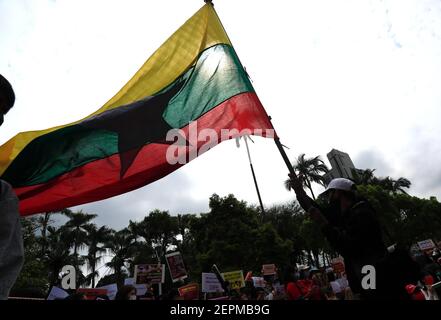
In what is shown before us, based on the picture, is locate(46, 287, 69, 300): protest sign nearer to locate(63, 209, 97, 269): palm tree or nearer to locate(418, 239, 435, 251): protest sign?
locate(418, 239, 435, 251): protest sign

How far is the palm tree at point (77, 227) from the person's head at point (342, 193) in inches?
1810

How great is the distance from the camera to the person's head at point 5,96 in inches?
75.4

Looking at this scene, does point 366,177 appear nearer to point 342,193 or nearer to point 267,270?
point 267,270

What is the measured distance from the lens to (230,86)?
5480mm

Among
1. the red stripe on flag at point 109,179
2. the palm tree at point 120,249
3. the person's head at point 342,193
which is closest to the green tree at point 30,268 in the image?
the red stripe on flag at point 109,179

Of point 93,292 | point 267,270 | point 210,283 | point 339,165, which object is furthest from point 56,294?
point 339,165

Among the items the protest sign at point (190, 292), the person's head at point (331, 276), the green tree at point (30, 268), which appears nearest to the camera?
the protest sign at point (190, 292)

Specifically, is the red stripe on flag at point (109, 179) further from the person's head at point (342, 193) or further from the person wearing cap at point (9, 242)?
the person wearing cap at point (9, 242)

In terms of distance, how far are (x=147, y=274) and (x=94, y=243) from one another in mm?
44768

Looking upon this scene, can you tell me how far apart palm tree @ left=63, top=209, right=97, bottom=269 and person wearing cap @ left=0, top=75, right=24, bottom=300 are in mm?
46849

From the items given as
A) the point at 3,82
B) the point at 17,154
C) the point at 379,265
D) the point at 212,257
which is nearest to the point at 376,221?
the point at 379,265

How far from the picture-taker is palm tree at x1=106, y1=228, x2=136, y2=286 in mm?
52031

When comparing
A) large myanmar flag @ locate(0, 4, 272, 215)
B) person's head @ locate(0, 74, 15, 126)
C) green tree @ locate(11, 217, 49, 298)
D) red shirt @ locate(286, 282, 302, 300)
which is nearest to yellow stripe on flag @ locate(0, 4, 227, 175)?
large myanmar flag @ locate(0, 4, 272, 215)

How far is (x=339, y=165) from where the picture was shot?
198 ft
